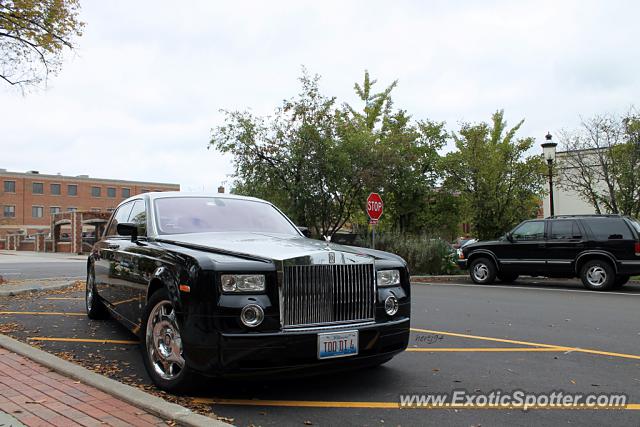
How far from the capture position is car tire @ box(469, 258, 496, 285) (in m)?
14.9

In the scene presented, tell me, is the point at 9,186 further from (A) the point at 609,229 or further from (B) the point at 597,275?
(A) the point at 609,229

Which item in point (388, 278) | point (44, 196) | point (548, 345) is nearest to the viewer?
point (388, 278)

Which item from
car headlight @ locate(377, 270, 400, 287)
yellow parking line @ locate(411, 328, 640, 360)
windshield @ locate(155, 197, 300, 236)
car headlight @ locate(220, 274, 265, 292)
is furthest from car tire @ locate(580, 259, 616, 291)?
car headlight @ locate(220, 274, 265, 292)

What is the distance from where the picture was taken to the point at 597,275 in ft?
42.8

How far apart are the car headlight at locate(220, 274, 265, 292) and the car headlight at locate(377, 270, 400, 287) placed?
112 centimetres

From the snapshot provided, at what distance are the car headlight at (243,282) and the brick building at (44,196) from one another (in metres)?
79.3

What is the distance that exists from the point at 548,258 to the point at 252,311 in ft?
38.6

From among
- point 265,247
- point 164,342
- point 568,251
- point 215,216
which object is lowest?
point 164,342

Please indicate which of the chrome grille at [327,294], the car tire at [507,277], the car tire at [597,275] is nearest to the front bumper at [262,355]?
the chrome grille at [327,294]

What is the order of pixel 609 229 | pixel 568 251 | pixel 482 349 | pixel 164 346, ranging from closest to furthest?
1. pixel 164 346
2. pixel 482 349
3. pixel 609 229
4. pixel 568 251

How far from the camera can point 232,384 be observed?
467cm

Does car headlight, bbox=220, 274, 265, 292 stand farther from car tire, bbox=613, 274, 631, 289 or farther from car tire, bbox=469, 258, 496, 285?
car tire, bbox=469, 258, 496, 285

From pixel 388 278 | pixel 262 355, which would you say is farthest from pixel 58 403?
pixel 388 278

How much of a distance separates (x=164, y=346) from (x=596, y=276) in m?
11.8
